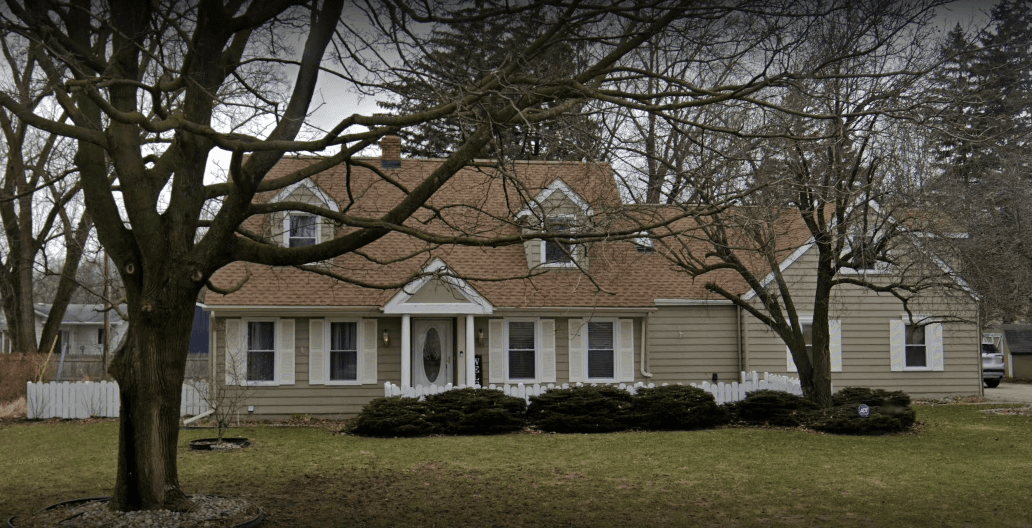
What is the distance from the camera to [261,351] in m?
19.0

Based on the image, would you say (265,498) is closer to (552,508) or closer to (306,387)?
(552,508)

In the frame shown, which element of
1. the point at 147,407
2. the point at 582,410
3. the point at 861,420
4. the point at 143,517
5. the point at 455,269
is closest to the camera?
the point at 143,517

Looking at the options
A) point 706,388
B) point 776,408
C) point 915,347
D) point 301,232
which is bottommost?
point 776,408

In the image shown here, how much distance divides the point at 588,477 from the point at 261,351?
32.0 ft

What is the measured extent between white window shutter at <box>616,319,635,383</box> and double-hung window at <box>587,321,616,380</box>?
12 centimetres

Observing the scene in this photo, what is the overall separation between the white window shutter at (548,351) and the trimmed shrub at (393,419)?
12.8ft

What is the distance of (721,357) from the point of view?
71.8 ft

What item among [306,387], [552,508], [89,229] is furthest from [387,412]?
[89,229]

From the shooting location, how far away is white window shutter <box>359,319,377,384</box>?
19281mm

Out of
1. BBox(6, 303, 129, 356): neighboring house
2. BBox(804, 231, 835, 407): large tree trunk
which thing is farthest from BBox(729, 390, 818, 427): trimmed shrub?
BBox(6, 303, 129, 356): neighboring house

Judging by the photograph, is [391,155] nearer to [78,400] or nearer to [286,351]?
[286,351]

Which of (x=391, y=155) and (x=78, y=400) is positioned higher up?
(x=391, y=155)

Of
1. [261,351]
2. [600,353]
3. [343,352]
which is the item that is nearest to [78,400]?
Result: [261,351]

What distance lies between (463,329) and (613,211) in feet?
37.4
